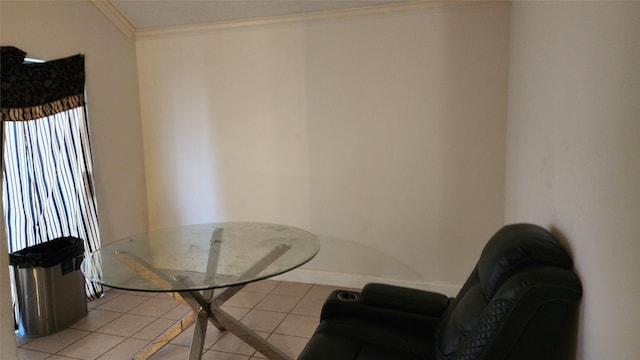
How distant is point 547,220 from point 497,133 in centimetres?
140

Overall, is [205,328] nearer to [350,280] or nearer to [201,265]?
[201,265]

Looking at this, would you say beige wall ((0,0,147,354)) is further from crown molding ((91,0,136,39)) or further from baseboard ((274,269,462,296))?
baseboard ((274,269,462,296))

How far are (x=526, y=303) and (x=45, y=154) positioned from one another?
→ 327 centimetres

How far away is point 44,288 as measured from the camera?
9.08ft

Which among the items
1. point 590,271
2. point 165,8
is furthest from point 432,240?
point 165,8

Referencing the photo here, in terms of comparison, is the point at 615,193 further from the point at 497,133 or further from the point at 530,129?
the point at 497,133

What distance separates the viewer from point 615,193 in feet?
3.30

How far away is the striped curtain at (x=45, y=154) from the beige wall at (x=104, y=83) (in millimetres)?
133

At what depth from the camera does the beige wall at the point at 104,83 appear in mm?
2840

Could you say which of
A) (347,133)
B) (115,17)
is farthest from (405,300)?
(115,17)

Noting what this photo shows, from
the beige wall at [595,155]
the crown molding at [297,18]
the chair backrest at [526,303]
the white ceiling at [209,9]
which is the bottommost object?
the chair backrest at [526,303]

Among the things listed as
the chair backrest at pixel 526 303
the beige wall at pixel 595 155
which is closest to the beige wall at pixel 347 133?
the beige wall at pixel 595 155

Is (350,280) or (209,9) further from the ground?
(209,9)

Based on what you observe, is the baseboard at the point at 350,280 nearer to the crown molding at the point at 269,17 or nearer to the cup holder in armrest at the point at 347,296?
the cup holder in armrest at the point at 347,296
